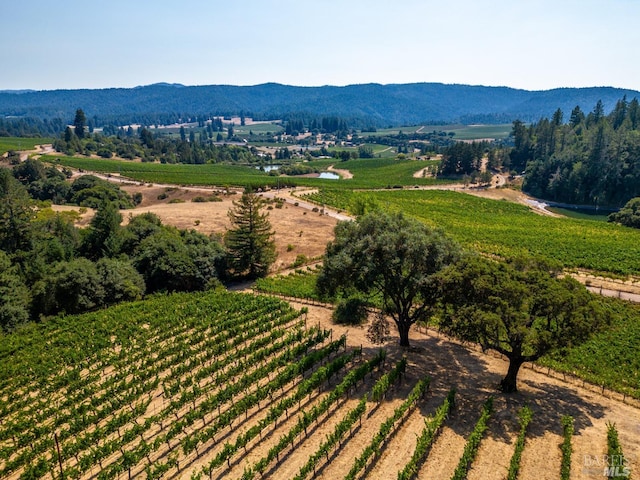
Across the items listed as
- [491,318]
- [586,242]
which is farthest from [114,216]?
[586,242]

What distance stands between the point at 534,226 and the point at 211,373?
78.9 meters

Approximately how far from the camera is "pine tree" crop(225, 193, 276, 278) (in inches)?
2144

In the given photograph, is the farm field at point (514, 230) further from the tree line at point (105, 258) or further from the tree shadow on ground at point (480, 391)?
the tree line at point (105, 258)

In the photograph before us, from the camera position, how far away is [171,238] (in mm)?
54406

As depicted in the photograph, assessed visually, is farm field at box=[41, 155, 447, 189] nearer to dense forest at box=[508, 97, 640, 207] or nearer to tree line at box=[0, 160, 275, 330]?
dense forest at box=[508, 97, 640, 207]

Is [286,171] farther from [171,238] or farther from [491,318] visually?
[491,318]

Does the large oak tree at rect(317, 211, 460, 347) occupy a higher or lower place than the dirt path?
higher

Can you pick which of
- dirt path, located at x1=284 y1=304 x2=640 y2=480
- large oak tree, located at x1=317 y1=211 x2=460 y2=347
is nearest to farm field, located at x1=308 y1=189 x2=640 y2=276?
dirt path, located at x1=284 y1=304 x2=640 y2=480

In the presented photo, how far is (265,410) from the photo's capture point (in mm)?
27859

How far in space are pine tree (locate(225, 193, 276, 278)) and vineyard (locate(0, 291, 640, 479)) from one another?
16.7 meters

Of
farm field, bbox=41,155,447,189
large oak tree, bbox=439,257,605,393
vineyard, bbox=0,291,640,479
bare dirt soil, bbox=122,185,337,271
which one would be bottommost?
farm field, bbox=41,155,447,189

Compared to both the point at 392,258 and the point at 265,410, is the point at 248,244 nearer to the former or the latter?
the point at 392,258

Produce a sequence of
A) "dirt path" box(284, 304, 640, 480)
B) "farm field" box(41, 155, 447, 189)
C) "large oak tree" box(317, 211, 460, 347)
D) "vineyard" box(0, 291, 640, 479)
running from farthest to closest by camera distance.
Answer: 1. "farm field" box(41, 155, 447, 189)
2. "large oak tree" box(317, 211, 460, 347)
3. "vineyard" box(0, 291, 640, 479)
4. "dirt path" box(284, 304, 640, 480)

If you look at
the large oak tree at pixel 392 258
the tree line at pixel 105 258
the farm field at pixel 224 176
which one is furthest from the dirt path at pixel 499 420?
the farm field at pixel 224 176
